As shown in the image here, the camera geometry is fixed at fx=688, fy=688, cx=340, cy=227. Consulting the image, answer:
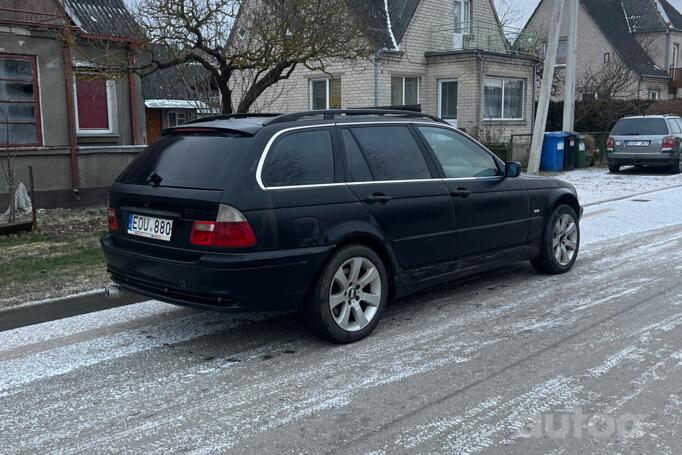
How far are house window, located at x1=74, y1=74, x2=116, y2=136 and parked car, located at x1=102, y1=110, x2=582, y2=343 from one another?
372 inches

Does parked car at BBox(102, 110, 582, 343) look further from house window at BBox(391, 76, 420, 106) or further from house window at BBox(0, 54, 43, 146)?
house window at BBox(391, 76, 420, 106)

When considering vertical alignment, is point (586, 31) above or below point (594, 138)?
above

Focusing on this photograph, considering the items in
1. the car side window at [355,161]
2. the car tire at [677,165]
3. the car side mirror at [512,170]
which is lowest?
the car tire at [677,165]

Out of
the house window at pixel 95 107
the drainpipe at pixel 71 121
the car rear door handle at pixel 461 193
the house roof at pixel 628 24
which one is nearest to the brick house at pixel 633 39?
the house roof at pixel 628 24

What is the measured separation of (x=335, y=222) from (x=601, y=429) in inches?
87.7

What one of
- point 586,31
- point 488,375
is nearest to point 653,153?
point 488,375

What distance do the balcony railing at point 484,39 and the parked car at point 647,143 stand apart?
580 centimetres

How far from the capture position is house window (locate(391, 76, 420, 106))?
73.2 feet

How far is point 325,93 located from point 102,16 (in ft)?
30.5

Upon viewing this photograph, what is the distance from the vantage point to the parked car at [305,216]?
15.2 ft

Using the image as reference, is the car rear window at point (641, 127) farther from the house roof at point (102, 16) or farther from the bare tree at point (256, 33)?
the house roof at point (102, 16)

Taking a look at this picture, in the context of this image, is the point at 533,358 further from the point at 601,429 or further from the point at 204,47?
the point at 204,47

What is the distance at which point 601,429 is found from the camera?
12.2 feet

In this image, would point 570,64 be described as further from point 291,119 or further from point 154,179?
point 154,179
